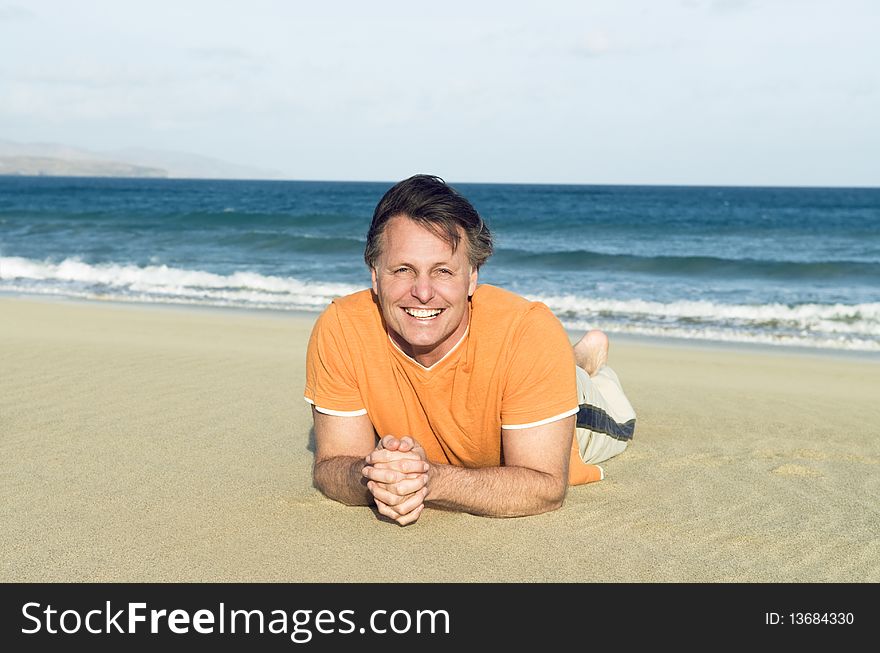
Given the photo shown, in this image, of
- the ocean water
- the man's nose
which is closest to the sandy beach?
the man's nose

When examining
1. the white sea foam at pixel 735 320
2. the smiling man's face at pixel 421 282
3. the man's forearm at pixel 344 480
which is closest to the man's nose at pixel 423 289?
the smiling man's face at pixel 421 282

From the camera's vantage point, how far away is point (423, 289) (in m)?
3.61

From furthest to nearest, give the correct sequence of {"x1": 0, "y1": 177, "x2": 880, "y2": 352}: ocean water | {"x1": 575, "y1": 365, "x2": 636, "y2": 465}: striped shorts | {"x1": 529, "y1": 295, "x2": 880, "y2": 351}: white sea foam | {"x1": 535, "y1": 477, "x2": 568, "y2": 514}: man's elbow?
{"x1": 0, "y1": 177, "x2": 880, "y2": 352}: ocean water < {"x1": 529, "y1": 295, "x2": 880, "y2": 351}: white sea foam < {"x1": 575, "y1": 365, "x2": 636, "y2": 465}: striped shorts < {"x1": 535, "y1": 477, "x2": 568, "y2": 514}: man's elbow

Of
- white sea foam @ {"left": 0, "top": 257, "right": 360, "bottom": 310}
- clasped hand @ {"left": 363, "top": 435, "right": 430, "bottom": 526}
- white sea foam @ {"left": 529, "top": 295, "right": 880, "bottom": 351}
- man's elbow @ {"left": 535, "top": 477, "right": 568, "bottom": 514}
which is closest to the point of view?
clasped hand @ {"left": 363, "top": 435, "right": 430, "bottom": 526}

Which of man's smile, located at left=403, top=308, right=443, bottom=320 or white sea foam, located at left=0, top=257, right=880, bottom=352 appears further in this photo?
white sea foam, located at left=0, top=257, right=880, bottom=352

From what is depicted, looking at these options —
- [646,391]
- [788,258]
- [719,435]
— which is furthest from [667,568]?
[788,258]

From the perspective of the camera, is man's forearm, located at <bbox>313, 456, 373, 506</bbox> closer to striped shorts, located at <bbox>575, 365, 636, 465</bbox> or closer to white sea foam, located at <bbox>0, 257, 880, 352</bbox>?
striped shorts, located at <bbox>575, 365, 636, 465</bbox>

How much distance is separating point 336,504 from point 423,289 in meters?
1.30

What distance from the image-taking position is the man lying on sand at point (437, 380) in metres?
3.63

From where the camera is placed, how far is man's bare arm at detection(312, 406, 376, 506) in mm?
3963

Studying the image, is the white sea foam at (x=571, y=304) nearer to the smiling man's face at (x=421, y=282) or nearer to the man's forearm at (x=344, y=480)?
the man's forearm at (x=344, y=480)

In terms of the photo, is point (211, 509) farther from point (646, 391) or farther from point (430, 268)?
point (646, 391)

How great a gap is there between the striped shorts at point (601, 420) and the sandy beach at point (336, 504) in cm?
16

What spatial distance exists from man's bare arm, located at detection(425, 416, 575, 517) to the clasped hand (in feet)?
0.40
